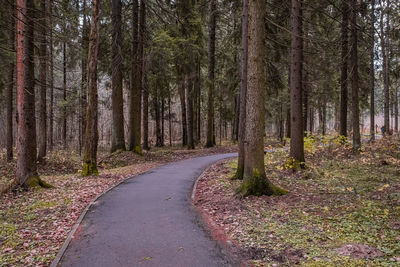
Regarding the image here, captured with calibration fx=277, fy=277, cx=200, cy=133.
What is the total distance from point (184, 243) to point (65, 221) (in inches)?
133

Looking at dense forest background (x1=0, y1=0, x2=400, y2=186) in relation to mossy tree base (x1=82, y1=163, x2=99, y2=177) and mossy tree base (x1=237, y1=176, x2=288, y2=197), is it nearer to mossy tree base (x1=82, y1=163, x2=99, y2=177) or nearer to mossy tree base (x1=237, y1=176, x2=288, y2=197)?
mossy tree base (x1=82, y1=163, x2=99, y2=177)

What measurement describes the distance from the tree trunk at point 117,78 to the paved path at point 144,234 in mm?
8879

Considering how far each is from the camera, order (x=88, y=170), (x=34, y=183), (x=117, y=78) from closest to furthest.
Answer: (x=34, y=183) → (x=88, y=170) → (x=117, y=78)

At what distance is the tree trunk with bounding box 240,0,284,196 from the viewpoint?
8023 millimetres

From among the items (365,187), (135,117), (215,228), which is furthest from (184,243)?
(135,117)

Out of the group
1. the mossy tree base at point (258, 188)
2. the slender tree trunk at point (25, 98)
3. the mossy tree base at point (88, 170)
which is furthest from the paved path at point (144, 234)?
the mossy tree base at point (88, 170)

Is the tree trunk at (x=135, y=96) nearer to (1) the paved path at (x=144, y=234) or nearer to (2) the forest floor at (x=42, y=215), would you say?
(2) the forest floor at (x=42, y=215)

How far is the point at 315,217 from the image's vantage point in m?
6.30

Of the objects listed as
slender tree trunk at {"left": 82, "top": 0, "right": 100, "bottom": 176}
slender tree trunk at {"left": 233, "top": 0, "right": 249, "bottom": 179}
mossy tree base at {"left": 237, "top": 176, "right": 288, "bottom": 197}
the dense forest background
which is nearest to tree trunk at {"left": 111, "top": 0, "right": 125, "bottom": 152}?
the dense forest background

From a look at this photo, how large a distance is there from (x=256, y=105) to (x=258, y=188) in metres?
2.43

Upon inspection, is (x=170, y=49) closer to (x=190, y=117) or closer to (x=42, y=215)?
(x=190, y=117)

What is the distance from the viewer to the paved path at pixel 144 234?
15.5 feet

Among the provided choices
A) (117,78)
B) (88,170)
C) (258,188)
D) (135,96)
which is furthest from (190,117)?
(258,188)

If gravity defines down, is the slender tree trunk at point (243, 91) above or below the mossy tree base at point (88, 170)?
above
